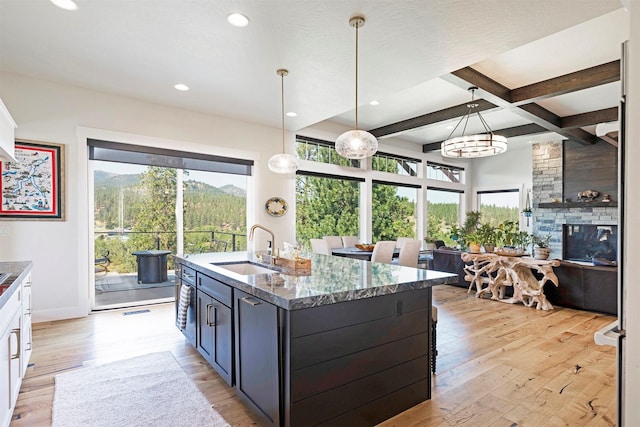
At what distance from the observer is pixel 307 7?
103 inches

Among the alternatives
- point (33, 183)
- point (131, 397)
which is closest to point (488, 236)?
point (131, 397)

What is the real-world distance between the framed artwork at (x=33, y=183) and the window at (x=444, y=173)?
26.1 feet

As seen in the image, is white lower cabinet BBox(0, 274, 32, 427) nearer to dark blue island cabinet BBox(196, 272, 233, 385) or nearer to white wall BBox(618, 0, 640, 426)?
dark blue island cabinet BBox(196, 272, 233, 385)

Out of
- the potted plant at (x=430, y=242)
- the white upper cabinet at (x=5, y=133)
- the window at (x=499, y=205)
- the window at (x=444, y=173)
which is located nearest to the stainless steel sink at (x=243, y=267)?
the white upper cabinet at (x=5, y=133)

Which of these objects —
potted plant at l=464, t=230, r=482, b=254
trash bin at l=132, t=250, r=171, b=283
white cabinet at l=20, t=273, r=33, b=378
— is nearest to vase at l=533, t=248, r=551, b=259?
potted plant at l=464, t=230, r=482, b=254

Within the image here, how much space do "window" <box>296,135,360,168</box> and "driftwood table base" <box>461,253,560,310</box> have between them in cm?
316

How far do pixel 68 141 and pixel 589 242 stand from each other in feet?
33.5

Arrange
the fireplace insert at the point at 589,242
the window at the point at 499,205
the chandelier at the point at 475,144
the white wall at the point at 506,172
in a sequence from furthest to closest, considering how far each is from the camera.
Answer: the window at the point at 499,205 → the white wall at the point at 506,172 → the fireplace insert at the point at 589,242 → the chandelier at the point at 475,144

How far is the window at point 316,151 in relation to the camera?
21.8ft

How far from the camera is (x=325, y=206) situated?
7137mm

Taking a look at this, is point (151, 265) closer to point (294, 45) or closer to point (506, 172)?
point (294, 45)

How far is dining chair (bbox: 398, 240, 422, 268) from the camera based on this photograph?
5.40 m

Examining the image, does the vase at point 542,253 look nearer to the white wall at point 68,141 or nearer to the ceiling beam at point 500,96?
the ceiling beam at point 500,96

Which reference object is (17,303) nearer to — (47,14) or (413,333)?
(47,14)
